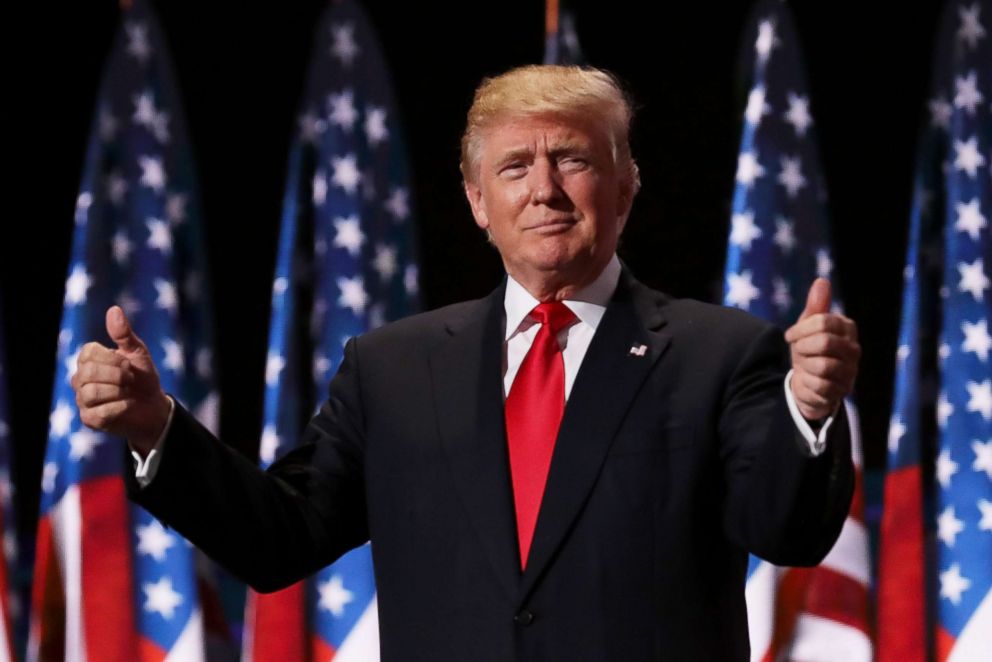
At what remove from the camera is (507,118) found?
1.77 metres

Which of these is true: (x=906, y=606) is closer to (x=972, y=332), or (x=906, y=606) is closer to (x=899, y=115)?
(x=972, y=332)

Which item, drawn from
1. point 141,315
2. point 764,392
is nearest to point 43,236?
point 141,315

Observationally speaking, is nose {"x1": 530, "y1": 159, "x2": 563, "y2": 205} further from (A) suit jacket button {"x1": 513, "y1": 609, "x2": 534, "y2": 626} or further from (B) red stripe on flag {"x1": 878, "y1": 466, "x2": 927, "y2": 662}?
(B) red stripe on flag {"x1": 878, "y1": 466, "x2": 927, "y2": 662}

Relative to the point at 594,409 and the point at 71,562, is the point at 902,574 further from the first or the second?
the point at 594,409

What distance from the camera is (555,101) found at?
1.75 metres

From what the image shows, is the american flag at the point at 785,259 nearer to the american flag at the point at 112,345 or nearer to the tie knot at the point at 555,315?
the american flag at the point at 112,345

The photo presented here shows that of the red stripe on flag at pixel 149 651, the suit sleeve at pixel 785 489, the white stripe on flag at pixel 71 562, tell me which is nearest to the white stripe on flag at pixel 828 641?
the red stripe on flag at pixel 149 651

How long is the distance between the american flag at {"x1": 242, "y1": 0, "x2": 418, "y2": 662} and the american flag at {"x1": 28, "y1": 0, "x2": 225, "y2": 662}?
0.25 metres

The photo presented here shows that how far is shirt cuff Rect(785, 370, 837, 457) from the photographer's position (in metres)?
1.38

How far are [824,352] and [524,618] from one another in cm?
47

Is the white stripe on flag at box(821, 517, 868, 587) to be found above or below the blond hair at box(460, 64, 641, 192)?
below

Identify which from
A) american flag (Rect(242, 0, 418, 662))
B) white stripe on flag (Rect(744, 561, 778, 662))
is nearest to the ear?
american flag (Rect(242, 0, 418, 662))

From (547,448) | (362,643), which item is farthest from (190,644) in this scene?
(547,448)

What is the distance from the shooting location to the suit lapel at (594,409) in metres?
1.50
